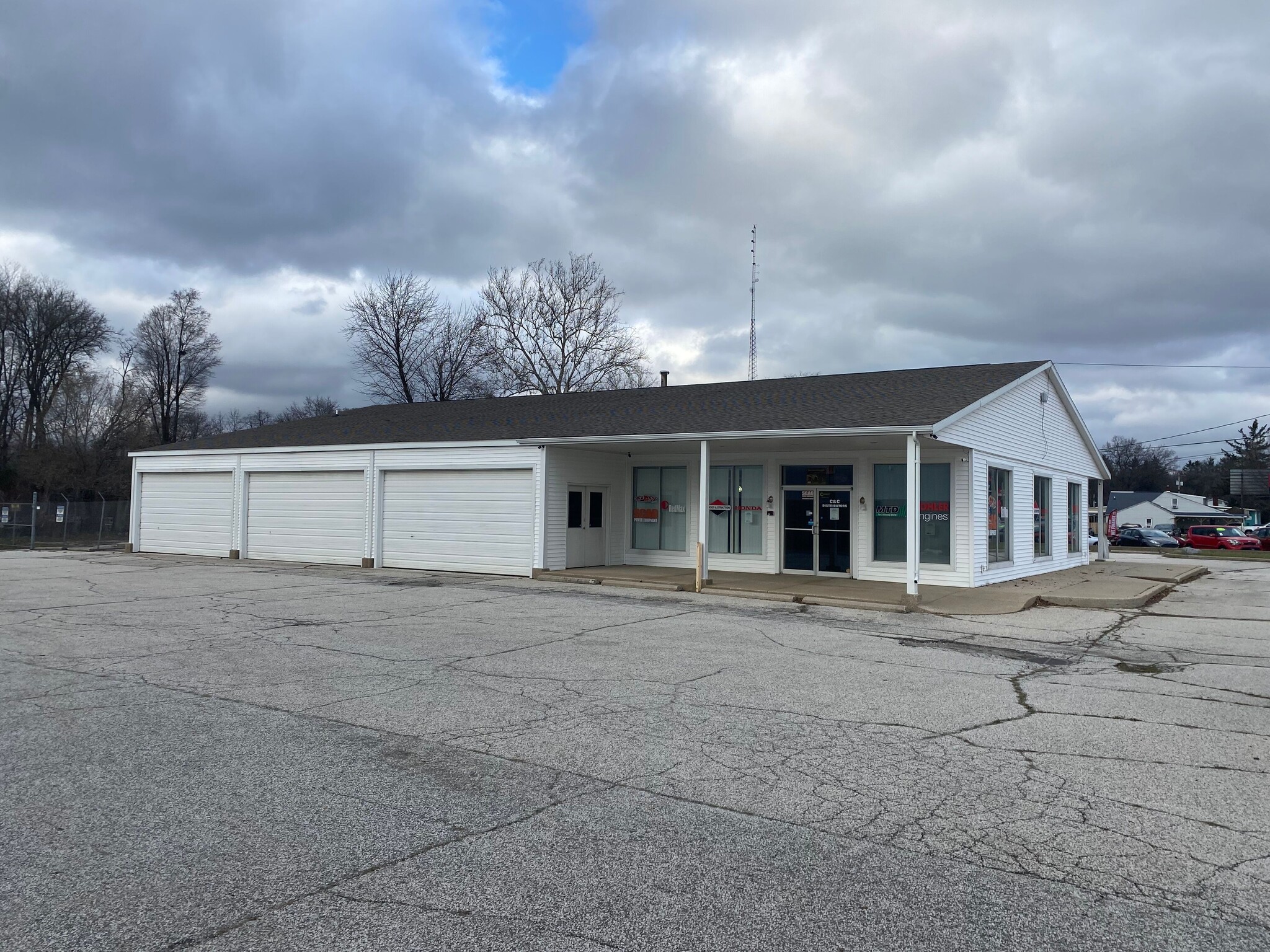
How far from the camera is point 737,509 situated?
834 inches

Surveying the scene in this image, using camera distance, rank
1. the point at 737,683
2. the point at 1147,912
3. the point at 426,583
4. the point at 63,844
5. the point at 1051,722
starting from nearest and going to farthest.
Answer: the point at 1147,912
the point at 63,844
the point at 1051,722
the point at 737,683
the point at 426,583

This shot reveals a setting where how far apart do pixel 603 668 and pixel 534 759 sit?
3.38 m

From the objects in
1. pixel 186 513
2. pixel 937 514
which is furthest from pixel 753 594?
pixel 186 513

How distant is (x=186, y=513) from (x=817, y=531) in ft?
61.4

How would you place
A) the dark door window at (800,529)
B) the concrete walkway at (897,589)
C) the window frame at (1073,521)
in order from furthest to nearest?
the window frame at (1073,521)
the dark door window at (800,529)
the concrete walkway at (897,589)

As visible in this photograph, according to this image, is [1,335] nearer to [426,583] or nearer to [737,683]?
[426,583]

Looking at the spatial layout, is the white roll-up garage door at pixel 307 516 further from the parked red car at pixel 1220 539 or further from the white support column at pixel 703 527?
the parked red car at pixel 1220 539

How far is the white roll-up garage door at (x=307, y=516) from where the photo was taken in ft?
75.8

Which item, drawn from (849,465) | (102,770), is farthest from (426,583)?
(102,770)

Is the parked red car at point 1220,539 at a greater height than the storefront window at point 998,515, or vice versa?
the storefront window at point 998,515

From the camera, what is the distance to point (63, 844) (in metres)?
4.46

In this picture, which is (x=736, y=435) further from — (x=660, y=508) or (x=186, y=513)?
(x=186, y=513)

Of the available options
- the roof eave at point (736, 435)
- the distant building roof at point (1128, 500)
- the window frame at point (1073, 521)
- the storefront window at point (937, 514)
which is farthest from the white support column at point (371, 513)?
the distant building roof at point (1128, 500)

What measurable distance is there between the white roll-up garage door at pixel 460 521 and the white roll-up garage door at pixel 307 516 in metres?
1.04
